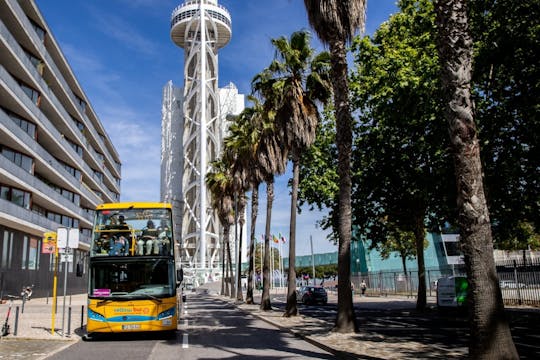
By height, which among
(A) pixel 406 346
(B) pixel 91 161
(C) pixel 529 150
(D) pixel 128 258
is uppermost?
(B) pixel 91 161

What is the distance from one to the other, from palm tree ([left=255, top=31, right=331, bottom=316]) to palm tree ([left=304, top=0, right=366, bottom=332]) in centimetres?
634

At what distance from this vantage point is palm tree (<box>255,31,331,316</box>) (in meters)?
21.3

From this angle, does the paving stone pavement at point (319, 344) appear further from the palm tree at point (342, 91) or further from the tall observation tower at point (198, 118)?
the tall observation tower at point (198, 118)

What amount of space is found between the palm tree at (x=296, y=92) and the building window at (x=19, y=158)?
25.3m

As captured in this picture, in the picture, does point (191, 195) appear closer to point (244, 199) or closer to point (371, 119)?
point (244, 199)

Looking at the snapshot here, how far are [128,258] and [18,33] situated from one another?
106 ft

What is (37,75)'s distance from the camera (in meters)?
41.4

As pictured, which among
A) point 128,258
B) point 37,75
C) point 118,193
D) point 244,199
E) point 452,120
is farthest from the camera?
point 118,193

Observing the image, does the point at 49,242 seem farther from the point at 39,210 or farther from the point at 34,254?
the point at 39,210

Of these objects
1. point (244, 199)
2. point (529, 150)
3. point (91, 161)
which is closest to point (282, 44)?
point (529, 150)

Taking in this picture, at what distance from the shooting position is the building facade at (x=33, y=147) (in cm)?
3578

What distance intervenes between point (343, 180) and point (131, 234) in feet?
21.3

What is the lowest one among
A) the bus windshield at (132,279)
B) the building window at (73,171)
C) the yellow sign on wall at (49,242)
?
the bus windshield at (132,279)

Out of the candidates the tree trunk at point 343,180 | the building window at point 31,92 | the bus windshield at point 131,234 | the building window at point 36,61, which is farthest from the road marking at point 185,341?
the building window at point 36,61
